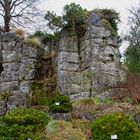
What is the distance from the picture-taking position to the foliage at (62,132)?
16969mm

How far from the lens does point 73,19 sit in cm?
2692

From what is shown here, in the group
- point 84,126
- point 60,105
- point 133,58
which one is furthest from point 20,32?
point 84,126

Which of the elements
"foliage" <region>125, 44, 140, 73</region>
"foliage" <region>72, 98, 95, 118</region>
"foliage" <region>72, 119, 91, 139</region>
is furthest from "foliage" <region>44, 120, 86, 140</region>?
"foliage" <region>125, 44, 140, 73</region>

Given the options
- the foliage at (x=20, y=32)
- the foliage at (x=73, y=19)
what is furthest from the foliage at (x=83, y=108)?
the foliage at (x=20, y=32)

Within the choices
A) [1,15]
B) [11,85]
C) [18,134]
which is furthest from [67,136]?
[1,15]

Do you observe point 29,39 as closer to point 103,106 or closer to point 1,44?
point 1,44

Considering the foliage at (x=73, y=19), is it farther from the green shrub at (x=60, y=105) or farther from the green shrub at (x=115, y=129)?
the green shrub at (x=115, y=129)

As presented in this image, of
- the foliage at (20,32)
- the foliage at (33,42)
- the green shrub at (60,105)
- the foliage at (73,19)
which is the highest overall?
the foliage at (73,19)

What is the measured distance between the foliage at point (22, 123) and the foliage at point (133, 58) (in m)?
13.8

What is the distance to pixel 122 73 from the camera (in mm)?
26172

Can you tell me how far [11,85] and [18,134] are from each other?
1030 centimetres

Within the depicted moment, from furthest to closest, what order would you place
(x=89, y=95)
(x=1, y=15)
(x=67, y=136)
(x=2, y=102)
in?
1. (x=1, y=15)
2. (x=89, y=95)
3. (x=2, y=102)
4. (x=67, y=136)

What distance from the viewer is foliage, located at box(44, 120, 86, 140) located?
1697 cm

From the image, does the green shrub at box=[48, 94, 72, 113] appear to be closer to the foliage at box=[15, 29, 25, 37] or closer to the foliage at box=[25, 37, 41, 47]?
the foliage at box=[25, 37, 41, 47]
